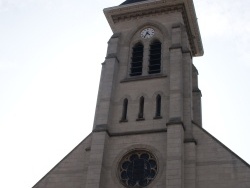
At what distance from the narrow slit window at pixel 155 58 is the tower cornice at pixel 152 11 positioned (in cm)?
→ 298

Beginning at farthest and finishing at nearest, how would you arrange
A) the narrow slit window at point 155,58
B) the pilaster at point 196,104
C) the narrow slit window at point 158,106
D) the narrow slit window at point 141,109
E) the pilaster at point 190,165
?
the pilaster at point 196,104 → the narrow slit window at point 155,58 → the narrow slit window at point 141,109 → the narrow slit window at point 158,106 → the pilaster at point 190,165

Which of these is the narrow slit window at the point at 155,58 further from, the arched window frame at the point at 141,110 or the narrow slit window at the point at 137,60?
the arched window frame at the point at 141,110

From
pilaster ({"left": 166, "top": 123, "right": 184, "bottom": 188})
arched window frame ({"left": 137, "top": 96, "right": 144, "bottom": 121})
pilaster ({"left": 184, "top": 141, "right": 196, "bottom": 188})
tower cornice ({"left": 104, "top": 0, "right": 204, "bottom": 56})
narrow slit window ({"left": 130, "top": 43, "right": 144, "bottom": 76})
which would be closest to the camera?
pilaster ({"left": 166, "top": 123, "right": 184, "bottom": 188})

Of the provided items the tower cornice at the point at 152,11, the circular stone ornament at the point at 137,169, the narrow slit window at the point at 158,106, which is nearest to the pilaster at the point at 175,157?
the circular stone ornament at the point at 137,169

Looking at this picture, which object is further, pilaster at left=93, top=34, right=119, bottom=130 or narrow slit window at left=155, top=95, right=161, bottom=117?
pilaster at left=93, top=34, right=119, bottom=130

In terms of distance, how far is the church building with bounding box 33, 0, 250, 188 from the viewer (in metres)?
25.0

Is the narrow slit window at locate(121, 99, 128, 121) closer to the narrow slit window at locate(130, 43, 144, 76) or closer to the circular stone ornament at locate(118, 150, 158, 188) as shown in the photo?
the narrow slit window at locate(130, 43, 144, 76)

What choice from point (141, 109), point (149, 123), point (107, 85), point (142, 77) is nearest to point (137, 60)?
point (142, 77)

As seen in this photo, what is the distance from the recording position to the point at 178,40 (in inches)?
1228

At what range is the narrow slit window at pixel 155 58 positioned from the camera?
31.2 m

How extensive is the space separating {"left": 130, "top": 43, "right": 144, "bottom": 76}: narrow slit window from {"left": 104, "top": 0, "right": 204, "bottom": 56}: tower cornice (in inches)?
105

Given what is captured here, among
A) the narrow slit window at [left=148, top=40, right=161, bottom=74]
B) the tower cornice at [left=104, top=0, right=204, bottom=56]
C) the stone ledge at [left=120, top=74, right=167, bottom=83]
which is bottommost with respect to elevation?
the stone ledge at [left=120, top=74, right=167, bottom=83]

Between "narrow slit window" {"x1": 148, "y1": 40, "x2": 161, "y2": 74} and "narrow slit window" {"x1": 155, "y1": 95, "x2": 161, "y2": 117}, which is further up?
"narrow slit window" {"x1": 148, "y1": 40, "x2": 161, "y2": 74}

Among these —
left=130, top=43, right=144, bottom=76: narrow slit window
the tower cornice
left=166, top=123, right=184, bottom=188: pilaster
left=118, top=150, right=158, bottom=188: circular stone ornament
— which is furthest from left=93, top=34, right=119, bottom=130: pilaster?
left=166, top=123, right=184, bottom=188: pilaster
